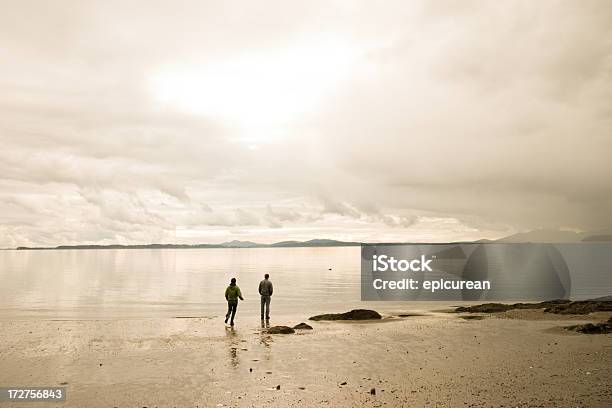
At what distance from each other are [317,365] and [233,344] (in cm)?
586

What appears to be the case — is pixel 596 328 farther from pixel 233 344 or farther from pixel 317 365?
pixel 233 344

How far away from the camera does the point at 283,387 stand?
45.4 feet

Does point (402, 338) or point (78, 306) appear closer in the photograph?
point (402, 338)

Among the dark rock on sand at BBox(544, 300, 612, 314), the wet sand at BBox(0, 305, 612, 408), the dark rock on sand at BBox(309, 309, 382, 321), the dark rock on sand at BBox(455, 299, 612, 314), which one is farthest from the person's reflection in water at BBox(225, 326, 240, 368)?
the dark rock on sand at BBox(544, 300, 612, 314)

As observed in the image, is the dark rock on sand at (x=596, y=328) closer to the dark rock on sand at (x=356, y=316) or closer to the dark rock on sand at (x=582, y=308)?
the dark rock on sand at (x=582, y=308)

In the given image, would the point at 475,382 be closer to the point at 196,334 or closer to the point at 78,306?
the point at 196,334

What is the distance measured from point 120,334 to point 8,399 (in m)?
11.6

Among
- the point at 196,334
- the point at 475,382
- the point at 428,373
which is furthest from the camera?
the point at 196,334

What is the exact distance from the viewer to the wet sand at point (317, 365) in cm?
1272

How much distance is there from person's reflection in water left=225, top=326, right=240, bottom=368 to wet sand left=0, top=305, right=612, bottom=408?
0.26 ft

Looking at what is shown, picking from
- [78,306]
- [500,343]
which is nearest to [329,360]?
[500,343]

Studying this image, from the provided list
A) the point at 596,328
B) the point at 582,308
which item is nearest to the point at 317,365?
the point at 596,328

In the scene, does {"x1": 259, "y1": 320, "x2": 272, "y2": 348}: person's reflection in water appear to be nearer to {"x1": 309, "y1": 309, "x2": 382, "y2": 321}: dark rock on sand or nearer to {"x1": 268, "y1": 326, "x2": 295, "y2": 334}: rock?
{"x1": 268, "y1": 326, "x2": 295, "y2": 334}: rock

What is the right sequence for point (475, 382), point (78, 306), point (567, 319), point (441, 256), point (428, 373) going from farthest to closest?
point (441, 256) < point (78, 306) < point (567, 319) < point (428, 373) < point (475, 382)
